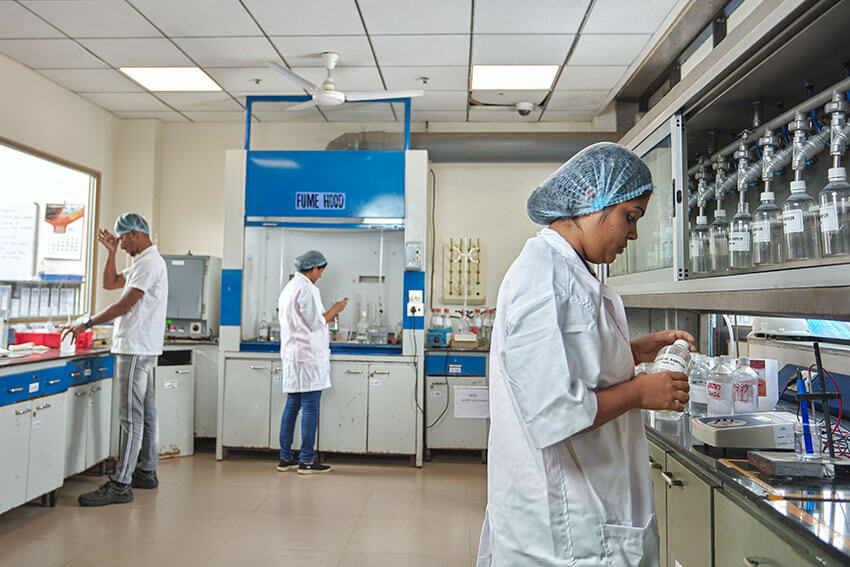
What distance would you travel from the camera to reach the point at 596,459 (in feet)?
3.81

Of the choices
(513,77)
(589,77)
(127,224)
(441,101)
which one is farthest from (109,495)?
(589,77)

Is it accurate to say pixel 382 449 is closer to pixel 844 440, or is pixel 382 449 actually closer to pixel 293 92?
pixel 293 92

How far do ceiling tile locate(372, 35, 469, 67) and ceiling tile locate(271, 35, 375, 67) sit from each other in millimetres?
96

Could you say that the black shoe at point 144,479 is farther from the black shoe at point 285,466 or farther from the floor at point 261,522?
the black shoe at point 285,466

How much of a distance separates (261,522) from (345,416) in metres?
1.29

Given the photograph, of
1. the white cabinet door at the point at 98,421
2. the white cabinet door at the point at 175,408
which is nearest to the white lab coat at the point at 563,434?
the white cabinet door at the point at 98,421

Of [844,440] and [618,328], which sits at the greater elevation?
[618,328]

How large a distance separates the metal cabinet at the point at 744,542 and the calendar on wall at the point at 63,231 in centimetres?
484

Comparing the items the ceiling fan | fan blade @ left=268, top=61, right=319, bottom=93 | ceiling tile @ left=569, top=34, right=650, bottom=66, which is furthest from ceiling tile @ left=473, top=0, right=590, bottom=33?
fan blade @ left=268, top=61, right=319, bottom=93

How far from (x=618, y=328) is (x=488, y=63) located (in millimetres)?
3252

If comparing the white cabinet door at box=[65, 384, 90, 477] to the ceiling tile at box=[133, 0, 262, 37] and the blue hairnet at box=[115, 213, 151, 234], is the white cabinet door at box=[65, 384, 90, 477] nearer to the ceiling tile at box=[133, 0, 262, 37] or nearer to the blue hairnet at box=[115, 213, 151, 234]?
the blue hairnet at box=[115, 213, 151, 234]

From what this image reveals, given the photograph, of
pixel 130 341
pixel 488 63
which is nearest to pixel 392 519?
pixel 130 341

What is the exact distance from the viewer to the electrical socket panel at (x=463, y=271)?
5.27 metres

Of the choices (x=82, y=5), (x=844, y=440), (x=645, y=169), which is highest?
(x=82, y=5)
